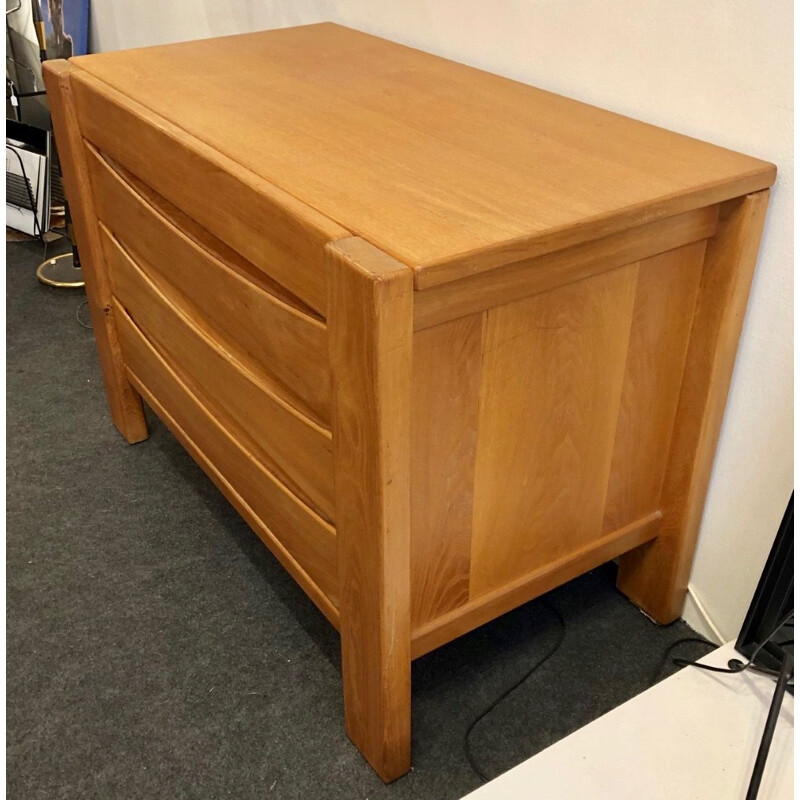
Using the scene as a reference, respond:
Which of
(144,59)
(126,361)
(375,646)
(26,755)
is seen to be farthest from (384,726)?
(144,59)

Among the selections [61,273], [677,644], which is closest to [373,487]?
[677,644]

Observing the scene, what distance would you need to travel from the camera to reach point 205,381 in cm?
118

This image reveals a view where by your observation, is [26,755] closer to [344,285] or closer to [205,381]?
[205,381]

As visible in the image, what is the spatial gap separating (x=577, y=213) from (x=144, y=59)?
0.74 metres

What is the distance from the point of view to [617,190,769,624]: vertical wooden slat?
94 centimetres

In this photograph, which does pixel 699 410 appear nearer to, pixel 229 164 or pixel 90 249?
pixel 229 164

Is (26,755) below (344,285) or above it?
below

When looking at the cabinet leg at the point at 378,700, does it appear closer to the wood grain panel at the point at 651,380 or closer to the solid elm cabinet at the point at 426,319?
the solid elm cabinet at the point at 426,319

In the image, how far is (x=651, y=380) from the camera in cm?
102

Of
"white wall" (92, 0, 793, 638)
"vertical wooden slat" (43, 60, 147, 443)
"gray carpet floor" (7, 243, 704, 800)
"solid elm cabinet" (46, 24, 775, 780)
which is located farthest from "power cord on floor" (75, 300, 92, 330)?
"white wall" (92, 0, 793, 638)

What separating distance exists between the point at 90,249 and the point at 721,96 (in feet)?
3.06

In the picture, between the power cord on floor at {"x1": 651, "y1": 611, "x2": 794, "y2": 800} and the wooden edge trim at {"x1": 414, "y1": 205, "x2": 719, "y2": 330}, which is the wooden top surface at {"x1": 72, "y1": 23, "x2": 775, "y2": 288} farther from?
the power cord on floor at {"x1": 651, "y1": 611, "x2": 794, "y2": 800}

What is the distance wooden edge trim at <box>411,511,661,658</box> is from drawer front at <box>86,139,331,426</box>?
0.26m

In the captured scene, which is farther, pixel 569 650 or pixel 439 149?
pixel 569 650
